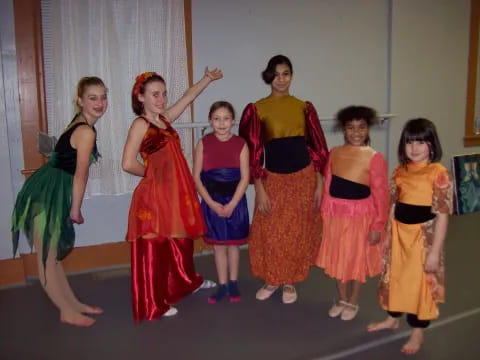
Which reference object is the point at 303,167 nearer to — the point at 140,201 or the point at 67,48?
the point at 140,201

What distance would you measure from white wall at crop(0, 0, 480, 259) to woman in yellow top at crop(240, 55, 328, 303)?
3.25ft

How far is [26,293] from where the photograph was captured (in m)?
2.80

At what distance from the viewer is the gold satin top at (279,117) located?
242 centimetres

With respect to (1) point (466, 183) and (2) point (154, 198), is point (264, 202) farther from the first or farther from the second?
(1) point (466, 183)

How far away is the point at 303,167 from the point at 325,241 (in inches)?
16.6

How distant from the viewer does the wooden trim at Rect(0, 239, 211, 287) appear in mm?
2898

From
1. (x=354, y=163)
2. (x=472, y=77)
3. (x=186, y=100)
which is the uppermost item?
(x=472, y=77)

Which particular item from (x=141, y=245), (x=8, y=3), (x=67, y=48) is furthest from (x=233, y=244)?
(x=8, y=3)

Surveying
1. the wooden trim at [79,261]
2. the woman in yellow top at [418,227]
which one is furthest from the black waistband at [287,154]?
the wooden trim at [79,261]

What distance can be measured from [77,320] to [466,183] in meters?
3.68

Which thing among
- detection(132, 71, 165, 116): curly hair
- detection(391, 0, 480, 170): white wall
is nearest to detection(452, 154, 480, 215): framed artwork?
detection(391, 0, 480, 170): white wall

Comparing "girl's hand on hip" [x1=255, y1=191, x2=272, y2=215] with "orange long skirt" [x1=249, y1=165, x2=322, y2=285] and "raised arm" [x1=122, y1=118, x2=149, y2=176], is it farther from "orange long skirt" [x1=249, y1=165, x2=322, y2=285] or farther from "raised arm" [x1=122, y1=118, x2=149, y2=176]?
"raised arm" [x1=122, y1=118, x2=149, y2=176]

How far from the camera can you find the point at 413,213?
194cm

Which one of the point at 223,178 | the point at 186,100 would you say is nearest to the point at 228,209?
the point at 223,178
